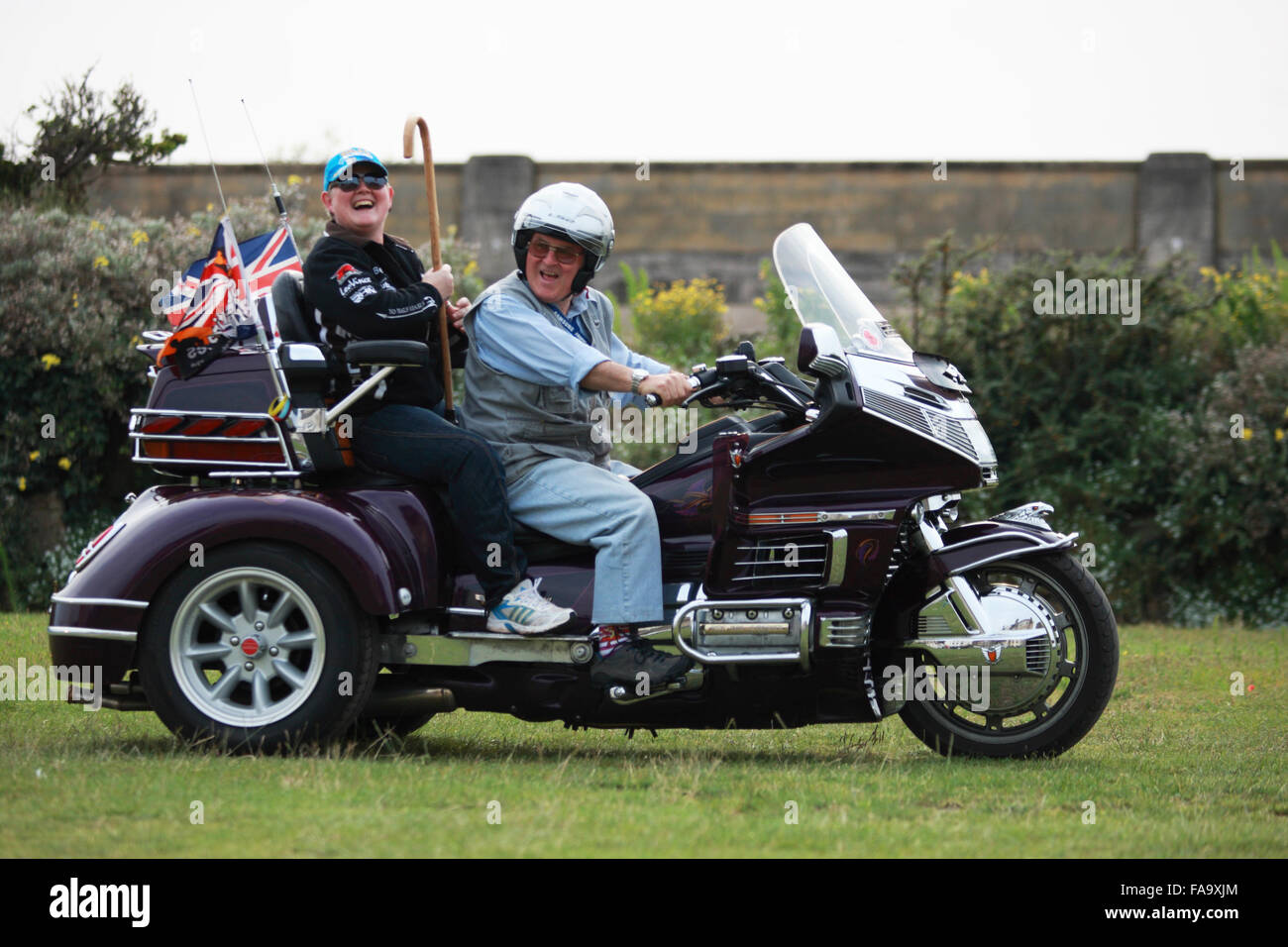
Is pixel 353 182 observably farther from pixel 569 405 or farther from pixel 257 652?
pixel 257 652

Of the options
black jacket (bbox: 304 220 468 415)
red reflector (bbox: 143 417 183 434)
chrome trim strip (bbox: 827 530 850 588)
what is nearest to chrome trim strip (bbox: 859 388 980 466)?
chrome trim strip (bbox: 827 530 850 588)

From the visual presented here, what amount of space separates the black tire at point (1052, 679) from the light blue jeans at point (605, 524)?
117cm

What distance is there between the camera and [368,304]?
18.9 ft

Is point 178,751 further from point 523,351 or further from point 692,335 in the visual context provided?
point 692,335

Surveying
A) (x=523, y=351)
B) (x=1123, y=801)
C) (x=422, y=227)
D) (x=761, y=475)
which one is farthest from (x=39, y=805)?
(x=422, y=227)

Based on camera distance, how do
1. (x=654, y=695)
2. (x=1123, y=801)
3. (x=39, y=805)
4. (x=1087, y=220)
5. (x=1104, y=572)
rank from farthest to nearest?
(x=1087, y=220)
(x=1104, y=572)
(x=654, y=695)
(x=1123, y=801)
(x=39, y=805)

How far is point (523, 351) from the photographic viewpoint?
5875mm

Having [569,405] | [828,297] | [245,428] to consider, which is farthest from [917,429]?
[245,428]

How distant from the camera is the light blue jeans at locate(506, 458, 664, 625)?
5734mm

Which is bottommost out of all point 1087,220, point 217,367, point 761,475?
point 761,475

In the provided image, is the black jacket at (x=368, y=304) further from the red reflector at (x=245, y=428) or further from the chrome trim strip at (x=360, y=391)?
the red reflector at (x=245, y=428)

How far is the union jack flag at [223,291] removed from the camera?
586 centimetres

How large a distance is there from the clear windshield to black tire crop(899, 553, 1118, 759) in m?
0.95

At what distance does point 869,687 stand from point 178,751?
8.34ft
